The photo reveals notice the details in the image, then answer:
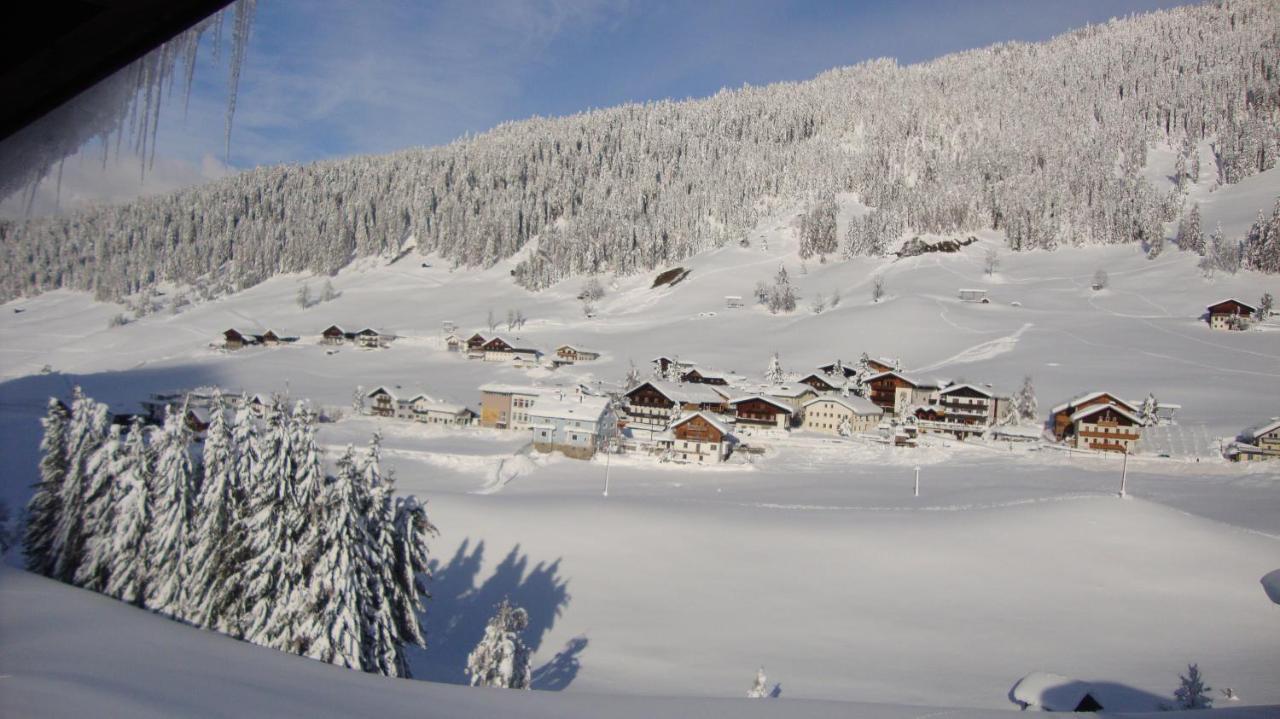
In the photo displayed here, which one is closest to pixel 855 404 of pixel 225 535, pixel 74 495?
pixel 225 535

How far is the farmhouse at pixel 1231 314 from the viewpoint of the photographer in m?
47.0

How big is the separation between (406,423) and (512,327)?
96.6 ft

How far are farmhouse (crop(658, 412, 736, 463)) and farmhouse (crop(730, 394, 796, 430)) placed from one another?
260 inches

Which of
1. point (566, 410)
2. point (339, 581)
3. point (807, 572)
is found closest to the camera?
point (339, 581)

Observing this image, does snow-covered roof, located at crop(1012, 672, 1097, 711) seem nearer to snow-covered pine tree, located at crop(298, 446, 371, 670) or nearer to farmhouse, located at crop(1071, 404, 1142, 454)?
snow-covered pine tree, located at crop(298, 446, 371, 670)

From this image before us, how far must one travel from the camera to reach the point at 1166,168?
3280 inches

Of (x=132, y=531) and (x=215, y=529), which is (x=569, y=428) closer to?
(x=215, y=529)

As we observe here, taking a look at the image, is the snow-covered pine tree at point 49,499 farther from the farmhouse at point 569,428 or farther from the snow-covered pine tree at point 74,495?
the farmhouse at point 569,428

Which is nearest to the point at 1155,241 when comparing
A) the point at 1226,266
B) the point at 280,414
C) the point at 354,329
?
the point at 1226,266

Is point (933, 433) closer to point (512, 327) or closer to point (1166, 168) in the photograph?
point (512, 327)

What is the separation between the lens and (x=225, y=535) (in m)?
9.53

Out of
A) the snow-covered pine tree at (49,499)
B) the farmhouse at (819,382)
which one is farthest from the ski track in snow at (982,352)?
the snow-covered pine tree at (49,499)

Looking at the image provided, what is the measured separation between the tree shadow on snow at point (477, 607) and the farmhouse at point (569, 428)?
492 inches

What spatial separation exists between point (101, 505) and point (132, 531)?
0.53 meters
